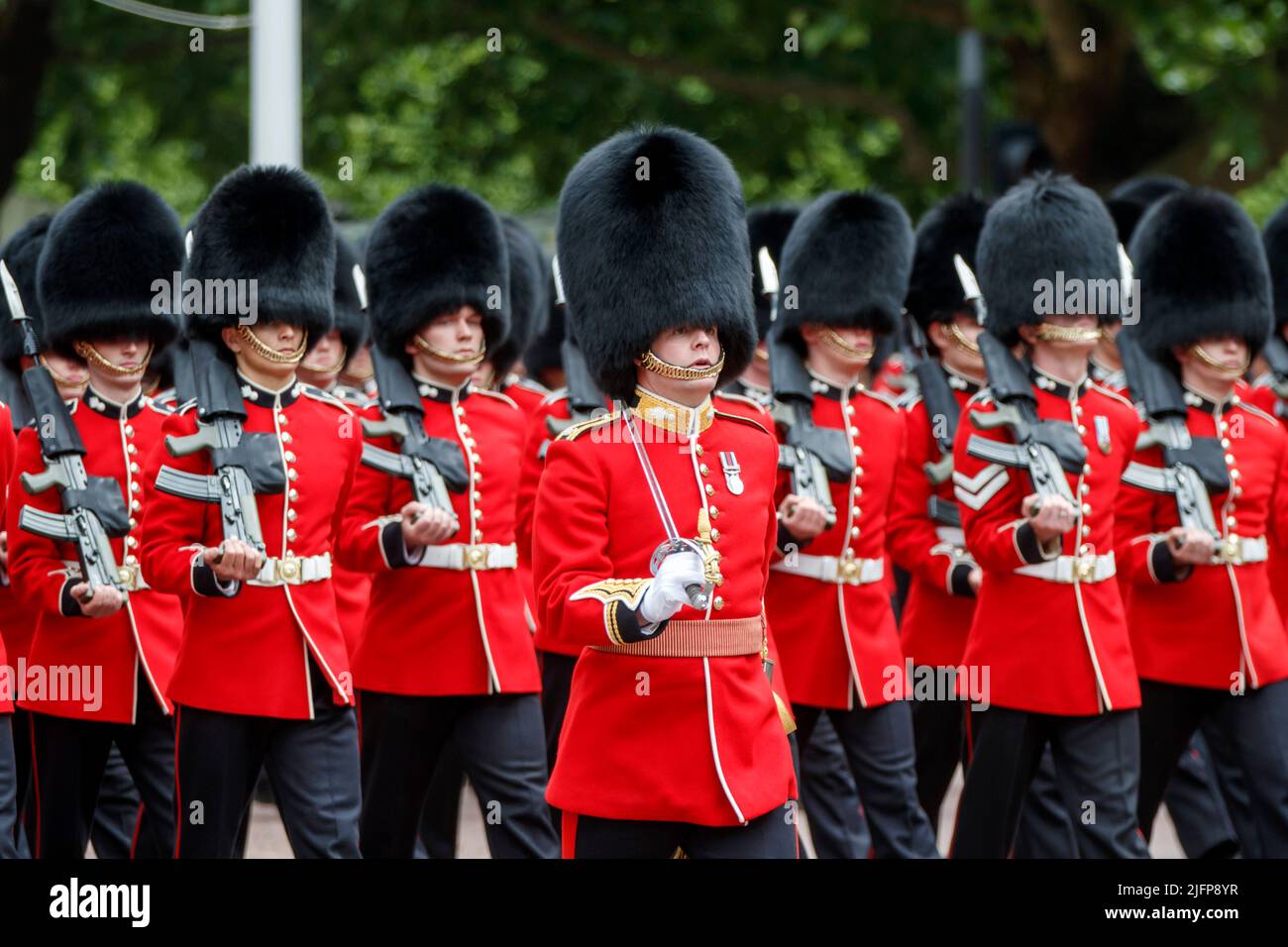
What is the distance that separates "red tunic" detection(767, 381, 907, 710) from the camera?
20.1ft

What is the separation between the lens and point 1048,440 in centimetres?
568

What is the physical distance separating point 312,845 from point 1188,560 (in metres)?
2.34

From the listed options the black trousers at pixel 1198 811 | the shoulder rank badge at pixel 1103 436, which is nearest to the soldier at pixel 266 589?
the shoulder rank badge at pixel 1103 436

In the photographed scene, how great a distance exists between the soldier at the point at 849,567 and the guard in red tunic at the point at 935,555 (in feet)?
0.66

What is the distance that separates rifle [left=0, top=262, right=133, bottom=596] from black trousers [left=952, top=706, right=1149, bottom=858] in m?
2.17

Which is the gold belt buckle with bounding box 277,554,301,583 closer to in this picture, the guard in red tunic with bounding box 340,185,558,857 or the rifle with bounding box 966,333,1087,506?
the guard in red tunic with bounding box 340,185,558,857

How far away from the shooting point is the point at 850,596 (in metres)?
6.25

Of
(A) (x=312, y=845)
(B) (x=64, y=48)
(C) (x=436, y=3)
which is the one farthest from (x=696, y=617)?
(B) (x=64, y=48)

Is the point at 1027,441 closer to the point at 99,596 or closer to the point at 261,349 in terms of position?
the point at 261,349

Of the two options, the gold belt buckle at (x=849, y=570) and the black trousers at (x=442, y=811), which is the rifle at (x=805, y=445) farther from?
the black trousers at (x=442, y=811)

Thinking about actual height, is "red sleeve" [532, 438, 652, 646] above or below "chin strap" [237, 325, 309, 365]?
below

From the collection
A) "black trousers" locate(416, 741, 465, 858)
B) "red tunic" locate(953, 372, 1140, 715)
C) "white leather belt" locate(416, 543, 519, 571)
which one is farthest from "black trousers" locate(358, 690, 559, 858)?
"red tunic" locate(953, 372, 1140, 715)
